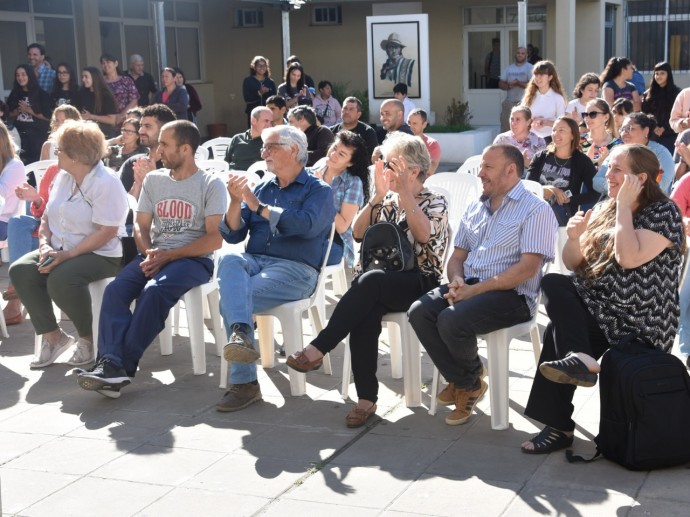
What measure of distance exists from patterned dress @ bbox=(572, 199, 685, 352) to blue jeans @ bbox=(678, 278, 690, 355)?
126cm

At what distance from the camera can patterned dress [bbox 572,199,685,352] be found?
13.7ft

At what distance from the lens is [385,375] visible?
18.0 feet

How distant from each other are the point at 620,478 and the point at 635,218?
1124mm

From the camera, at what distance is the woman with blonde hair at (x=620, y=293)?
164 inches

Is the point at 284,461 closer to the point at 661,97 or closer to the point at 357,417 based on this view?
the point at 357,417

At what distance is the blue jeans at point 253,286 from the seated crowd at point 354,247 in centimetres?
1

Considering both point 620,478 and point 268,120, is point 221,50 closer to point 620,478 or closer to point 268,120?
point 268,120

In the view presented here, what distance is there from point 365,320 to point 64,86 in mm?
8675

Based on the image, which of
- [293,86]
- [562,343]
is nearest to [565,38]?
[293,86]

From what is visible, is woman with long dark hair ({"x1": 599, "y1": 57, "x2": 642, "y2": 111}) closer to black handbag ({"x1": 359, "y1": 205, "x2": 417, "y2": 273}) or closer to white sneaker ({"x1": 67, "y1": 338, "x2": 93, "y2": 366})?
black handbag ({"x1": 359, "y1": 205, "x2": 417, "y2": 273})

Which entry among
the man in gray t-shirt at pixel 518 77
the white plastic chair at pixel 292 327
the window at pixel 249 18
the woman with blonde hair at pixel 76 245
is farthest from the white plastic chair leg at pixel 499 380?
the window at pixel 249 18

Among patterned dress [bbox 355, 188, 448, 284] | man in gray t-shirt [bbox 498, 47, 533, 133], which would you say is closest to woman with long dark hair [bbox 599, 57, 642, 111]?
man in gray t-shirt [bbox 498, 47, 533, 133]

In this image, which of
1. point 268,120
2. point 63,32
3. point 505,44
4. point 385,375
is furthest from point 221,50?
point 385,375

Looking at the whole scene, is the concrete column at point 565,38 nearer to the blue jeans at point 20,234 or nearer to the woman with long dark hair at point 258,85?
the woman with long dark hair at point 258,85
